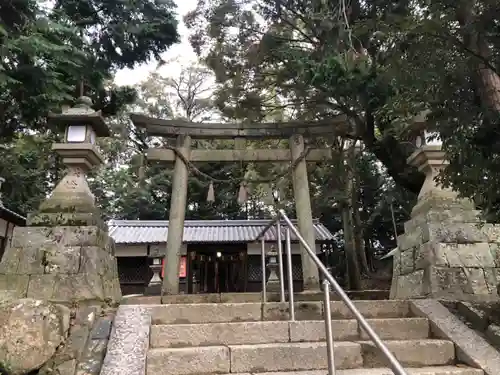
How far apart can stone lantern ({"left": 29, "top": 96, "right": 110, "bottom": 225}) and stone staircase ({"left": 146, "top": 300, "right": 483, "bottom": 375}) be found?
1535 millimetres

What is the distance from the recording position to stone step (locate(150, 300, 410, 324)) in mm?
3385

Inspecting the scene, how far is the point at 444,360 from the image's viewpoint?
293cm

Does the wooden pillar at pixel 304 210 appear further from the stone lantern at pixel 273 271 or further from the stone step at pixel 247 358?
the stone lantern at pixel 273 271

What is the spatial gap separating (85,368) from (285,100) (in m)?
7.64

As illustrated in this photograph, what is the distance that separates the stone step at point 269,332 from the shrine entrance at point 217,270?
10.7 metres

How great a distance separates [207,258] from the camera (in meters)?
14.3

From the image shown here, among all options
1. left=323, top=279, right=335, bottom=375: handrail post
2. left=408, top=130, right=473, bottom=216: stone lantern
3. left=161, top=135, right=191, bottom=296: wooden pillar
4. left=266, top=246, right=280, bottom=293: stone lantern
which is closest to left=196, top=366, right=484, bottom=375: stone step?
left=323, top=279, right=335, bottom=375: handrail post

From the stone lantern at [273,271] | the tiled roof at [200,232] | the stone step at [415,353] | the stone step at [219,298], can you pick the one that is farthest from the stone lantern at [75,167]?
the tiled roof at [200,232]

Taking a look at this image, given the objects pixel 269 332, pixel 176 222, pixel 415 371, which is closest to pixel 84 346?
pixel 269 332

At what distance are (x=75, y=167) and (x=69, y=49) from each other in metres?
2.13

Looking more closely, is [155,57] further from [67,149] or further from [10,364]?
[10,364]

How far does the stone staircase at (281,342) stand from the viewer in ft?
8.90

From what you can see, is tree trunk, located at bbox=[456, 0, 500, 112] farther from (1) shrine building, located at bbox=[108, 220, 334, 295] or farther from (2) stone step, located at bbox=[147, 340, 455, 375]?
(1) shrine building, located at bbox=[108, 220, 334, 295]

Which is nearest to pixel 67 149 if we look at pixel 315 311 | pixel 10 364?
pixel 10 364
